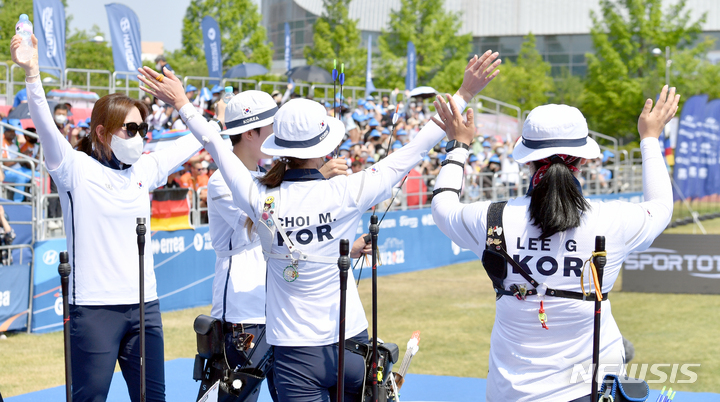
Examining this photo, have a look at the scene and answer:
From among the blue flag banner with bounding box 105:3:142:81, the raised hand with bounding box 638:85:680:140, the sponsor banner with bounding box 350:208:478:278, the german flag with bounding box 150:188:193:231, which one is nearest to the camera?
the raised hand with bounding box 638:85:680:140

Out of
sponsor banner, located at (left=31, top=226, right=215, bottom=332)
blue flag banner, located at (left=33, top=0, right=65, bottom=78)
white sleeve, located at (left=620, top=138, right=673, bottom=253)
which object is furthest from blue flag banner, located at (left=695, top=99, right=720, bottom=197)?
Answer: white sleeve, located at (left=620, top=138, right=673, bottom=253)

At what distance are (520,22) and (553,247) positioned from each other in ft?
193

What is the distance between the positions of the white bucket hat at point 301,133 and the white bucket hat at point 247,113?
644 millimetres

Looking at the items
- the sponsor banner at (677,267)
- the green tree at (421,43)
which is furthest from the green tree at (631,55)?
the sponsor banner at (677,267)

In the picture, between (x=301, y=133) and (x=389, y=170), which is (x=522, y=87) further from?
(x=301, y=133)

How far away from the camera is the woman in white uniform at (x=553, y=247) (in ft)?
8.77

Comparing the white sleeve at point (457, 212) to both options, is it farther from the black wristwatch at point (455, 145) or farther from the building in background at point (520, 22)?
the building in background at point (520, 22)

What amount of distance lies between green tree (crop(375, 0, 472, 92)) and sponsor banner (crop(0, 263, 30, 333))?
112ft

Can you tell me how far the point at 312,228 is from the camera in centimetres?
302

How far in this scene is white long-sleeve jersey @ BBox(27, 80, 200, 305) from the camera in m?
3.63

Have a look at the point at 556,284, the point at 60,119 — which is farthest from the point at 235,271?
the point at 60,119

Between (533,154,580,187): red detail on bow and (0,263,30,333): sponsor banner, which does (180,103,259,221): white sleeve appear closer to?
(533,154,580,187): red detail on bow

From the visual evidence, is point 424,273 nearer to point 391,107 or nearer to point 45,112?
point 391,107

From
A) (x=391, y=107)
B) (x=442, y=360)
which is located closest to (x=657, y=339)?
(x=442, y=360)
